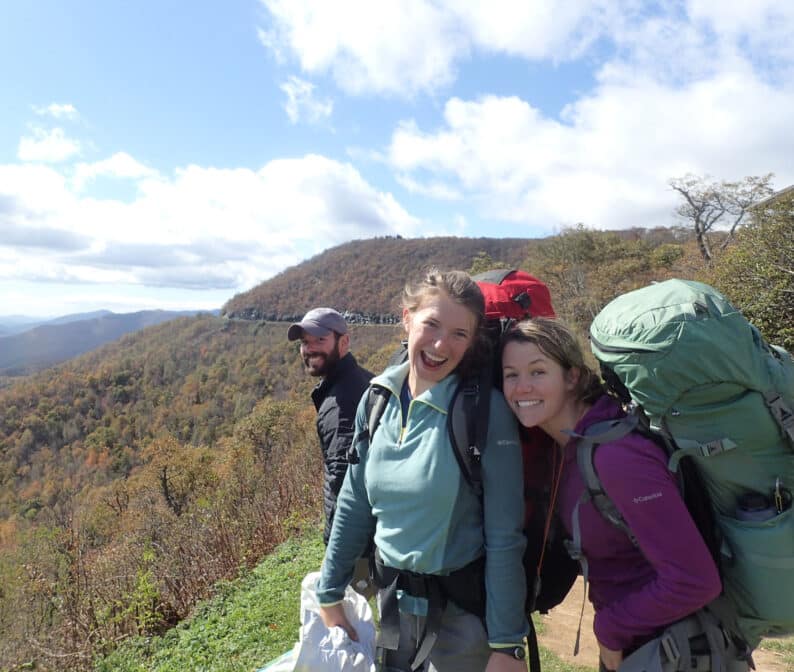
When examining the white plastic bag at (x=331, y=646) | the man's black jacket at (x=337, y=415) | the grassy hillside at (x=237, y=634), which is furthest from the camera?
the grassy hillside at (x=237, y=634)

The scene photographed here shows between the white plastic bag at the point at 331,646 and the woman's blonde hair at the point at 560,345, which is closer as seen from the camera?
the woman's blonde hair at the point at 560,345

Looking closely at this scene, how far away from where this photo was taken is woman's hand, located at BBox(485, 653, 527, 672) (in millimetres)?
1310

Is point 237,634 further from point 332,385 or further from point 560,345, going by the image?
point 560,345

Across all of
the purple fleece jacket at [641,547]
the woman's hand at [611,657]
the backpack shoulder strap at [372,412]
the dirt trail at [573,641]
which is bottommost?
the dirt trail at [573,641]

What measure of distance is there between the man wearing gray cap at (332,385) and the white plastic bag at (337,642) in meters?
0.79

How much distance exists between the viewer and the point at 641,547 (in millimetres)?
1197

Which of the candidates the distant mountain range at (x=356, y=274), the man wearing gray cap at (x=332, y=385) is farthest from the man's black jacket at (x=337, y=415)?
the distant mountain range at (x=356, y=274)

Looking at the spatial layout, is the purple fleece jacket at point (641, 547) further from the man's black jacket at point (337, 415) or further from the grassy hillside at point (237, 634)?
the grassy hillside at point (237, 634)

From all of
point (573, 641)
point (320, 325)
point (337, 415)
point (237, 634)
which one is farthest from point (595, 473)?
point (237, 634)

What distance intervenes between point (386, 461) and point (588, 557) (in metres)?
0.60

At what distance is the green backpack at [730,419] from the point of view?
Answer: 43.8 inches

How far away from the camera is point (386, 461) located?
149 cm

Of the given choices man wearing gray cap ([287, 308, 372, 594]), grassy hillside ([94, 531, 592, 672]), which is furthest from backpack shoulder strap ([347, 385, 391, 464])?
grassy hillside ([94, 531, 592, 672])

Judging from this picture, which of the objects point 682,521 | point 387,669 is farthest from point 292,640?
point 682,521
